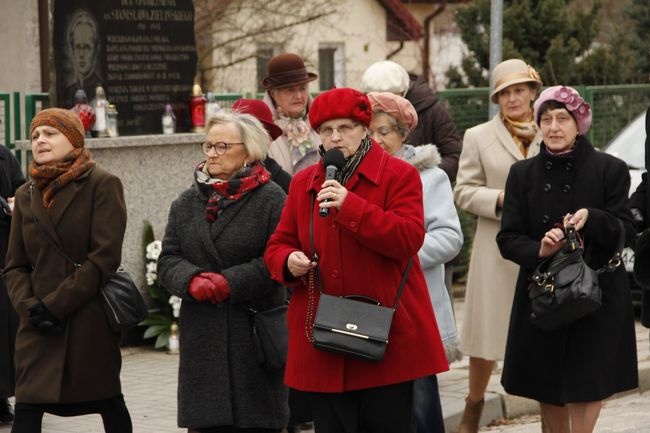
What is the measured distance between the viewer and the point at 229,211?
636 centimetres

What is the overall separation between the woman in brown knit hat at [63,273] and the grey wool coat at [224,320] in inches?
13.8

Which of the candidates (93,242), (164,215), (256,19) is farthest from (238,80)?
(93,242)

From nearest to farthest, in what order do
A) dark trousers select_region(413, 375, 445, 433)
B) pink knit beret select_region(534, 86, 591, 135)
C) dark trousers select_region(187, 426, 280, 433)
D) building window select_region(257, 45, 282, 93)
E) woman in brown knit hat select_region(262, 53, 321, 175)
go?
dark trousers select_region(187, 426, 280, 433)
pink knit beret select_region(534, 86, 591, 135)
dark trousers select_region(413, 375, 445, 433)
woman in brown knit hat select_region(262, 53, 321, 175)
building window select_region(257, 45, 282, 93)

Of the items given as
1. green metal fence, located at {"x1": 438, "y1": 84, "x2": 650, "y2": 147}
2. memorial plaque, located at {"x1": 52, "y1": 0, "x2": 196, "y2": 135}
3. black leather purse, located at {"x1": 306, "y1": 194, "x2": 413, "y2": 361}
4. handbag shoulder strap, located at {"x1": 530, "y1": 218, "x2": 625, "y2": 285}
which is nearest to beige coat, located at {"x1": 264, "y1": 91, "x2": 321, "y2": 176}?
handbag shoulder strap, located at {"x1": 530, "y1": 218, "x2": 625, "y2": 285}

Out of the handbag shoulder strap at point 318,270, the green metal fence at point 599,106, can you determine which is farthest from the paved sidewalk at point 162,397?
the green metal fence at point 599,106

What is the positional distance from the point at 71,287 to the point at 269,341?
0.93 m

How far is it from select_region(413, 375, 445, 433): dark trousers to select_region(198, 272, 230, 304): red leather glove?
1031 mm

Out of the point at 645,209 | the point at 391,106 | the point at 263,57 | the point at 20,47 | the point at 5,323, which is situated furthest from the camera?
the point at 263,57

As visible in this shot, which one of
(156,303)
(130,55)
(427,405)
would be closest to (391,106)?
(427,405)

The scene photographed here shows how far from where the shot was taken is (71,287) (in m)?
6.37

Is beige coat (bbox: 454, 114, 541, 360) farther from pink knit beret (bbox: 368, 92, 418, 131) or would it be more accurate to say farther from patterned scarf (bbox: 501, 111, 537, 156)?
pink knit beret (bbox: 368, 92, 418, 131)

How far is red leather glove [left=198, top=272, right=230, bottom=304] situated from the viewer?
243 inches

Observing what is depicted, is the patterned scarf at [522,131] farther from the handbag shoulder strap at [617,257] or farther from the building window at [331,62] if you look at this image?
the building window at [331,62]

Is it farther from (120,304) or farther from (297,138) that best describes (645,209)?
(120,304)
